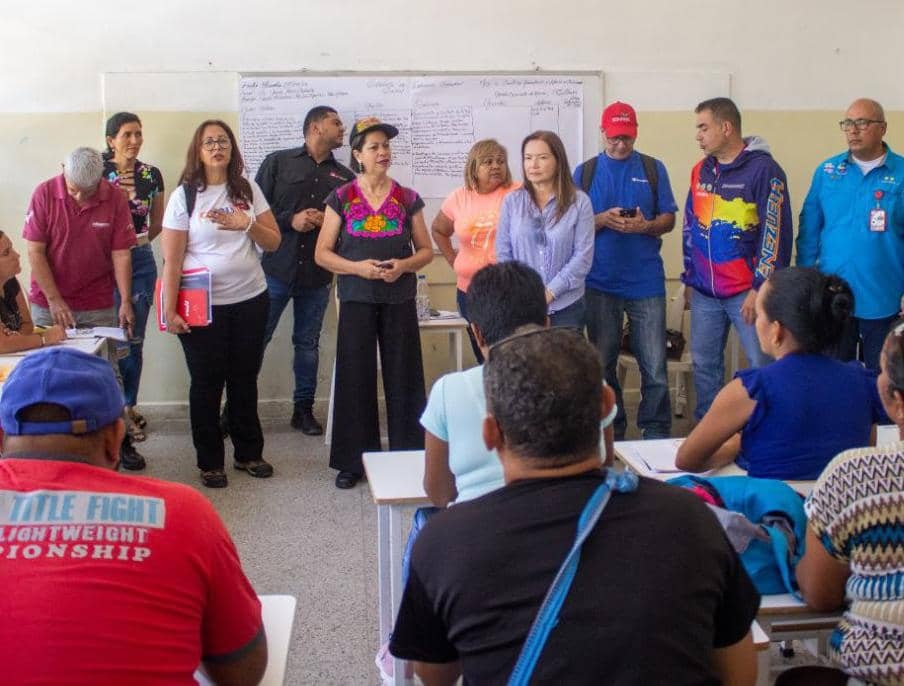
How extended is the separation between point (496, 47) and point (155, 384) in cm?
277

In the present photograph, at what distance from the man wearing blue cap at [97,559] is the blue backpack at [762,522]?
0.95 m

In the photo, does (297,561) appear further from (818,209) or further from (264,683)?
(818,209)

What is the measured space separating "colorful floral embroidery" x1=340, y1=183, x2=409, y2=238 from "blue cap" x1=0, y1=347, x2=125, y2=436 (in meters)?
2.73

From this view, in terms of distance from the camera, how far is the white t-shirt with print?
410cm

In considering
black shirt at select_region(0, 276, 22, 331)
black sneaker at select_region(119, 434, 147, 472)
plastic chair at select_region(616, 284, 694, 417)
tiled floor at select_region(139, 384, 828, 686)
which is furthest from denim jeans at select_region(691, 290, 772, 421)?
black shirt at select_region(0, 276, 22, 331)

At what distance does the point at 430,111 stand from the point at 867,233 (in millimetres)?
2449

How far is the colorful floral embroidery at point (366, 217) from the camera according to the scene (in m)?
4.21

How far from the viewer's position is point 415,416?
14.4 ft

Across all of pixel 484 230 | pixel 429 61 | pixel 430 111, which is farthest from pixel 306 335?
pixel 429 61

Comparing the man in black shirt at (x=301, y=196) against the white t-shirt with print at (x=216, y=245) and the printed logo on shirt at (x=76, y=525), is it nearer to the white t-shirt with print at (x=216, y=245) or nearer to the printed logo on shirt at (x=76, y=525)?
the white t-shirt with print at (x=216, y=245)

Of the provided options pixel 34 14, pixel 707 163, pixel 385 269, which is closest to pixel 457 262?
pixel 385 269

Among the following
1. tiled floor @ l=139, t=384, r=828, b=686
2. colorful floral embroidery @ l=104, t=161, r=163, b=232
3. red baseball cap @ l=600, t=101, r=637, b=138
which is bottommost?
tiled floor @ l=139, t=384, r=828, b=686

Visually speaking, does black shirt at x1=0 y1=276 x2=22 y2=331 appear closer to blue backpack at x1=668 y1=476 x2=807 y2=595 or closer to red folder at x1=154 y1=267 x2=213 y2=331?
red folder at x1=154 y1=267 x2=213 y2=331

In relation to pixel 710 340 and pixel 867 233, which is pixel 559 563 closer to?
pixel 710 340
